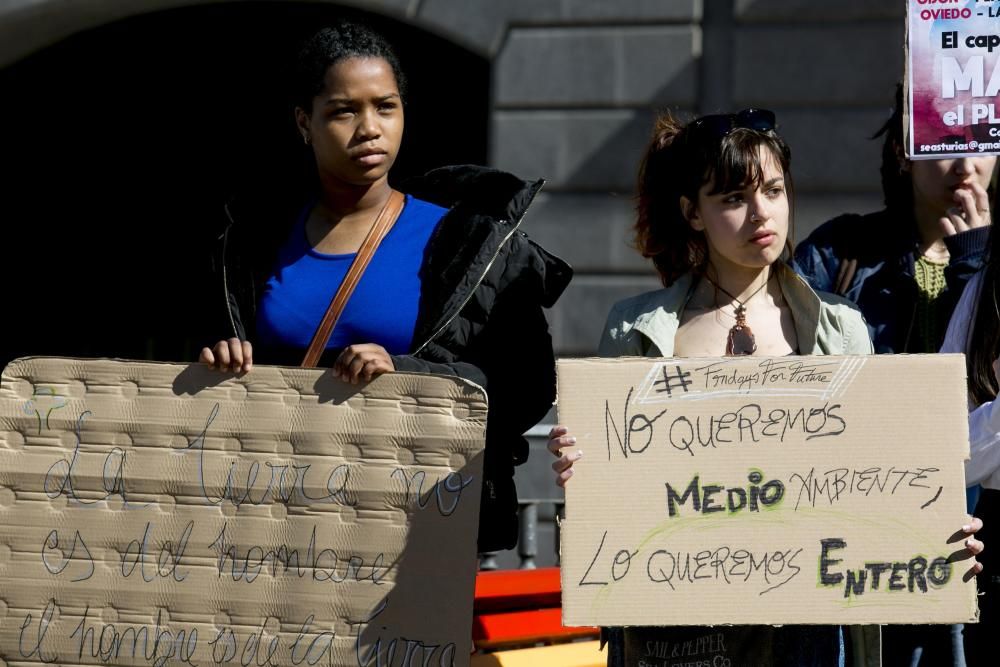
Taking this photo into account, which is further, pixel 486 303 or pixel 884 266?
pixel 884 266

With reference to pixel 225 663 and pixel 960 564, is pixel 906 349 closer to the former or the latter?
pixel 960 564

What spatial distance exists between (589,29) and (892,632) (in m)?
4.86

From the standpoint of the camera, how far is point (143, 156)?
32.2 feet

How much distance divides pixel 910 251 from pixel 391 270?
4.49 feet

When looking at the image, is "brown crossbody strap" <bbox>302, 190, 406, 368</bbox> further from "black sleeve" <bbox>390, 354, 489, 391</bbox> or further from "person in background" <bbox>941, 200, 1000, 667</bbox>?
"person in background" <bbox>941, 200, 1000, 667</bbox>

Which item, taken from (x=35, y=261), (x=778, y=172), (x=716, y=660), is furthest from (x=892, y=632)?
(x=35, y=261)

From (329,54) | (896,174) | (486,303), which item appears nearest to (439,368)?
(486,303)

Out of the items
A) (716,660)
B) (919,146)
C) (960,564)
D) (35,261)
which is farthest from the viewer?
(35,261)

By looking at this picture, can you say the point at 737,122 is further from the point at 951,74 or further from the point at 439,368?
the point at 439,368

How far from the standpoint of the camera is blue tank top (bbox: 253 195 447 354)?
3074 mm

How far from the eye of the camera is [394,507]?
2854mm

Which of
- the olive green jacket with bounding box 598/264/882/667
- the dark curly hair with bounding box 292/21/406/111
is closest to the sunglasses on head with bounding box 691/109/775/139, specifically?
the olive green jacket with bounding box 598/264/882/667

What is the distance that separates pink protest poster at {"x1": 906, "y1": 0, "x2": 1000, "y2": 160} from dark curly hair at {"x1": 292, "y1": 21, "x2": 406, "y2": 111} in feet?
4.01

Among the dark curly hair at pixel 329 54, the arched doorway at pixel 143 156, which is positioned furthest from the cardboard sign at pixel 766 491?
the arched doorway at pixel 143 156
